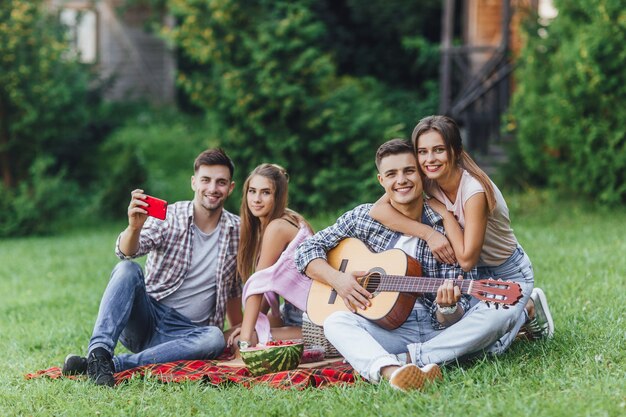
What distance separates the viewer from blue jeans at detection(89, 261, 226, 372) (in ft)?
14.7

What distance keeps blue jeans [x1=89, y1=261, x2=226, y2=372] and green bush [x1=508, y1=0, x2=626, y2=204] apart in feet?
17.5

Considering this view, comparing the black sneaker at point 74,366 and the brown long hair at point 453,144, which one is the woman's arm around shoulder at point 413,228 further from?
the black sneaker at point 74,366

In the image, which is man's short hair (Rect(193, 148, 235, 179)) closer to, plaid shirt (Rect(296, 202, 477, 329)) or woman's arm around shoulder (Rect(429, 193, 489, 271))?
plaid shirt (Rect(296, 202, 477, 329))

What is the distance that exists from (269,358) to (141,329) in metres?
0.86

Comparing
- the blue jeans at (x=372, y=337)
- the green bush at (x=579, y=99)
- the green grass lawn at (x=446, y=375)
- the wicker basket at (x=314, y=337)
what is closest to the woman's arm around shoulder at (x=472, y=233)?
the blue jeans at (x=372, y=337)

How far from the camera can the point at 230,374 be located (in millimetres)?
4391

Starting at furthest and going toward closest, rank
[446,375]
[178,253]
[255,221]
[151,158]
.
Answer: [151,158]
[255,221]
[178,253]
[446,375]

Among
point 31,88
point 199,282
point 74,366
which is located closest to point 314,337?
point 199,282

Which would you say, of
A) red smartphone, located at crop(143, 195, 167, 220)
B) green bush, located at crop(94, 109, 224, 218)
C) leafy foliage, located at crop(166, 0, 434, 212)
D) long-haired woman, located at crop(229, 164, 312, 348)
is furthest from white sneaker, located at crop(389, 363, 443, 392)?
green bush, located at crop(94, 109, 224, 218)

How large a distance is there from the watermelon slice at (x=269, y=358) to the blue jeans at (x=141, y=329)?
462 mm

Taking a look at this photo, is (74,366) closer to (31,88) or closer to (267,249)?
(267,249)

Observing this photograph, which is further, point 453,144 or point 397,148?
point 397,148

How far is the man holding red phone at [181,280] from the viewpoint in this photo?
4572mm

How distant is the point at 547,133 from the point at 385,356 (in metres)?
5.86
